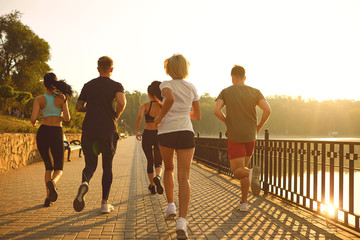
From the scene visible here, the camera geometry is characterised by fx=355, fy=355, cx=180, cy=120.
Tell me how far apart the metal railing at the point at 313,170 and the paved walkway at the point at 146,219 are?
0.24m

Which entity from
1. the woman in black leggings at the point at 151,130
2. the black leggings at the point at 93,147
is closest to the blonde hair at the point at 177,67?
the black leggings at the point at 93,147

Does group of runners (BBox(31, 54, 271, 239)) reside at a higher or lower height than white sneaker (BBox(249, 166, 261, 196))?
higher

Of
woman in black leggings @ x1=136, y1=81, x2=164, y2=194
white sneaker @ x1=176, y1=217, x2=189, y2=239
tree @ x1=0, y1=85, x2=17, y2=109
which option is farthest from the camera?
tree @ x1=0, y1=85, x2=17, y2=109

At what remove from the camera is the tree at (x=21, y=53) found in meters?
51.2

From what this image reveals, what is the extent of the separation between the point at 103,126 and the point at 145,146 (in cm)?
173

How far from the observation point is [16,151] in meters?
11.5

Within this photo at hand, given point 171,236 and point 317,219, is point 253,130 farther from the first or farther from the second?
point 171,236

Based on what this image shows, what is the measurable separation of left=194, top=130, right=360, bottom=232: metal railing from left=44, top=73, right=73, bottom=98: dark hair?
12.4 ft

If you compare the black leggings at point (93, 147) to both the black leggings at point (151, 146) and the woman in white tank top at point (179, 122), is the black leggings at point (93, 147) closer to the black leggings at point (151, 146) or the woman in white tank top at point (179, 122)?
the woman in white tank top at point (179, 122)

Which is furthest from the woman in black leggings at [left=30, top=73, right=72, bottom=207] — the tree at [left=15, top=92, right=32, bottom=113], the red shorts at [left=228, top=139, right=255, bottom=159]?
the tree at [left=15, top=92, right=32, bottom=113]

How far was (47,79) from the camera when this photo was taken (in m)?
5.38

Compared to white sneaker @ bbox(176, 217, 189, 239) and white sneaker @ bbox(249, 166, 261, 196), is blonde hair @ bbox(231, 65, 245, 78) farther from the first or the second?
white sneaker @ bbox(176, 217, 189, 239)

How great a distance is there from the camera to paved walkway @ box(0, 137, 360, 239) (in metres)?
3.99

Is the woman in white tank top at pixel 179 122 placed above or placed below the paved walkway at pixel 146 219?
above
